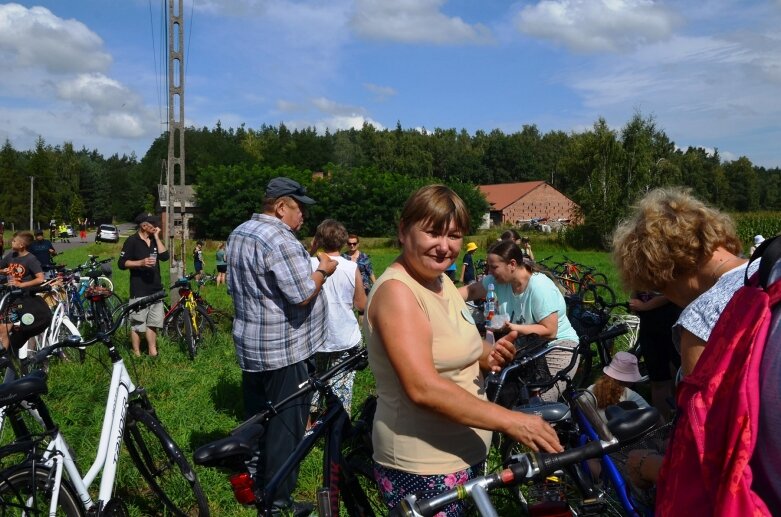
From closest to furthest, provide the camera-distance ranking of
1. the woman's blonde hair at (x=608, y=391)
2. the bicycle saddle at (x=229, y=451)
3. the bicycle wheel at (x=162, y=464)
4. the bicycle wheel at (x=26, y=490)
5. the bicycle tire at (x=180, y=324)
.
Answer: the bicycle saddle at (x=229, y=451) < the bicycle wheel at (x=26, y=490) < the woman's blonde hair at (x=608, y=391) < the bicycle wheel at (x=162, y=464) < the bicycle tire at (x=180, y=324)

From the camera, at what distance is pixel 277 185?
420cm

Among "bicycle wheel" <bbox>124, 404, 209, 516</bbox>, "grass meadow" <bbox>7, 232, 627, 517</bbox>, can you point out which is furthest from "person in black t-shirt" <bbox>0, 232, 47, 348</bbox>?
"bicycle wheel" <bbox>124, 404, 209, 516</bbox>

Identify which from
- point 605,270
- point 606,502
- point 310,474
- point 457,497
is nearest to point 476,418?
point 457,497

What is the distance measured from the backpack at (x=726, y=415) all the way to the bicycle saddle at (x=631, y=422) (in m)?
0.39

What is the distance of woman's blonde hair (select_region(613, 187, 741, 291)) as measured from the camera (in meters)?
2.14

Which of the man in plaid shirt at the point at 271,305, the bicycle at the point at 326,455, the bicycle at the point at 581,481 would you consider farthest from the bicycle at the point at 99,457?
the bicycle at the point at 581,481

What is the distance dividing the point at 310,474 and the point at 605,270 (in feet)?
68.3

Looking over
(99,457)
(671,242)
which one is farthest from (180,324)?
(671,242)

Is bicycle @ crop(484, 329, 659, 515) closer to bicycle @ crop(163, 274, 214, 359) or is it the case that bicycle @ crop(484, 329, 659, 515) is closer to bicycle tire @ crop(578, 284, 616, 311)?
bicycle tire @ crop(578, 284, 616, 311)

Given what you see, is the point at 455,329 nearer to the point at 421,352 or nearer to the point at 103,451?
the point at 421,352

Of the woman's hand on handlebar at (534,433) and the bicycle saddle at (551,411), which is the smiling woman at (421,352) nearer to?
the woman's hand on handlebar at (534,433)

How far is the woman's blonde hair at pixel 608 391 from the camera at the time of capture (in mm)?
3297

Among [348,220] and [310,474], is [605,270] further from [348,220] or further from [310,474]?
[348,220]

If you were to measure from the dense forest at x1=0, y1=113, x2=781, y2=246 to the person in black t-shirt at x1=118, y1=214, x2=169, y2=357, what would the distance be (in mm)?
29589
